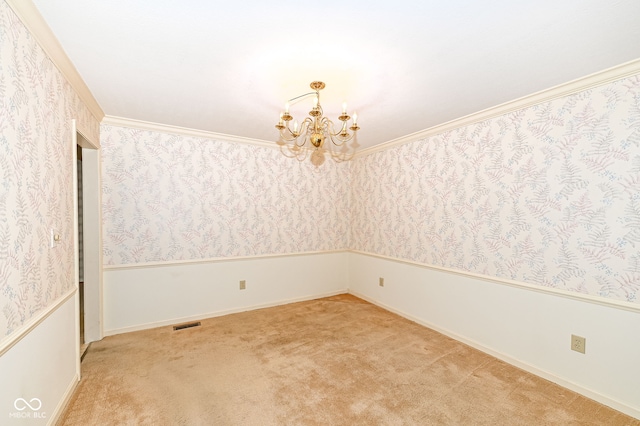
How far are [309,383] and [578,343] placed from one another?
82.5 inches

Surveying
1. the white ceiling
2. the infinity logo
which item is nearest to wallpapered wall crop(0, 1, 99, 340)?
the white ceiling

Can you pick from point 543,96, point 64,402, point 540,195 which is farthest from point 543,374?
point 64,402

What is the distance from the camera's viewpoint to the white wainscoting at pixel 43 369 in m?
1.33

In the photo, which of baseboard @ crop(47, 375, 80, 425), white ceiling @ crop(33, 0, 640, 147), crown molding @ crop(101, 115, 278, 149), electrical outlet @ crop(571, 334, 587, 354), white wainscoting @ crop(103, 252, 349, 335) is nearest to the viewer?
white ceiling @ crop(33, 0, 640, 147)

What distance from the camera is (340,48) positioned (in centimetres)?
177

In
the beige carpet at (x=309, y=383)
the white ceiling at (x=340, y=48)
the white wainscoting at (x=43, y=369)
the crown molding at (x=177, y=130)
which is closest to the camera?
the white wainscoting at (x=43, y=369)

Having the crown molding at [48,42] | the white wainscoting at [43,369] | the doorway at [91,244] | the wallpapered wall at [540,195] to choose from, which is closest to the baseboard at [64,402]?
the white wainscoting at [43,369]

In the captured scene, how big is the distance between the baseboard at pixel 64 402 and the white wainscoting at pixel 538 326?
3.30 meters

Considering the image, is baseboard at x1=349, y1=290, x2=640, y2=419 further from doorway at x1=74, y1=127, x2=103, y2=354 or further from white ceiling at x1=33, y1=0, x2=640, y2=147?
doorway at x1=74, y1=127, x2=103, y2=354

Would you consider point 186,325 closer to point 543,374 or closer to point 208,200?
point 208,200

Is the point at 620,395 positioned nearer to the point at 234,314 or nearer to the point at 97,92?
the point at 234,314

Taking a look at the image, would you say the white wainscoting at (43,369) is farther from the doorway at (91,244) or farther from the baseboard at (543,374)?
the baseboard at (543,374)

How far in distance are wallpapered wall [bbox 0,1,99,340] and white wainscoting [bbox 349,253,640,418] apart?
11.2 feet

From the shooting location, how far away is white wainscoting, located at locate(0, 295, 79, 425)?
133cm
